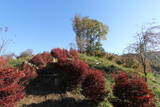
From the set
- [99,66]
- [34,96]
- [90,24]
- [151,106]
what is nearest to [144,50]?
[99,66]

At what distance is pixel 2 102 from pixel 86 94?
9.70 ft

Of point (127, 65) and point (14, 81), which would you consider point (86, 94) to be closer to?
point (14, 81)

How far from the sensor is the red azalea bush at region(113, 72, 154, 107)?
16.0ft

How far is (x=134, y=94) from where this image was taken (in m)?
4.95

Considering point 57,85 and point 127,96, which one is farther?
point 57,85

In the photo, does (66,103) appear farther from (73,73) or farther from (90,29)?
(90,29)

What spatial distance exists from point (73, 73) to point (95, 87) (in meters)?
1.22

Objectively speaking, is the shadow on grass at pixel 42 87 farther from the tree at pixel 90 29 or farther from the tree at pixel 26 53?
the tree at pixel 90 29

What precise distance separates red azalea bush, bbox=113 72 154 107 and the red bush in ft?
2.08

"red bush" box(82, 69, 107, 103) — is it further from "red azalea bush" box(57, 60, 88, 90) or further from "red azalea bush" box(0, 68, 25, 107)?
"red azalea bush" box(0, 68, 25, 107)

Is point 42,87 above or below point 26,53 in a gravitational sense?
below

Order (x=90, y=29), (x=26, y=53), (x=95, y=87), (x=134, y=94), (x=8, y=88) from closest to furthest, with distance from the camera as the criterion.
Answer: (x=8, y=88) → (x=134, y=94) → (x=95, y=87) → (x=26, y=53) → (x=90, y=29)

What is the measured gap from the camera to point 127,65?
540 inches

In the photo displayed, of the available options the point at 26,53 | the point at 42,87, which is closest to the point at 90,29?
the point at 26,53
